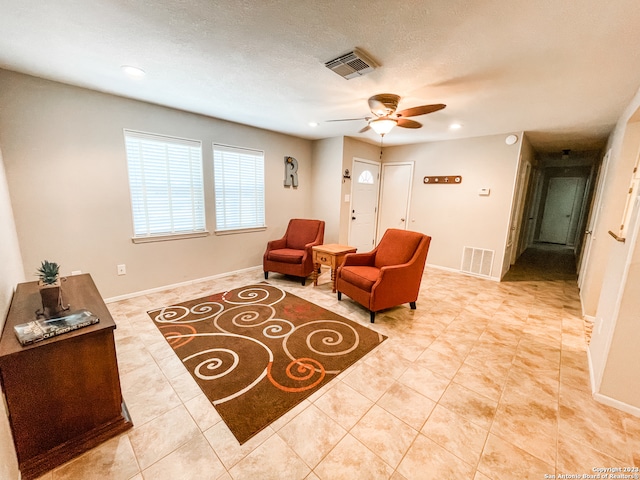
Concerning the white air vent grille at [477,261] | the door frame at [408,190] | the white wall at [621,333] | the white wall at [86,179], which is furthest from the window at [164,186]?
the white air vent grille at [477,261]

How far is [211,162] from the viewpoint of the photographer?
12.3 ft

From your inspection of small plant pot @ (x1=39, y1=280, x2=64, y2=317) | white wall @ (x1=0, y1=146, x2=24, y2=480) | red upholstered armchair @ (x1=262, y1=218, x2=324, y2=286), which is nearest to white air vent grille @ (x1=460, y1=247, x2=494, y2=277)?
red upholstered armchair @ (x1=262, y1=218, x2=324, y2=286)

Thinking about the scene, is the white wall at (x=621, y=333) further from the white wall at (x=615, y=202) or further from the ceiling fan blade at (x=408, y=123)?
the ceiling fan blade at (x=408, y=123)

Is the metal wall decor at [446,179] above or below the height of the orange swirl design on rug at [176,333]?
above

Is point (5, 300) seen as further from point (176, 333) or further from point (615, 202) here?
point (615, 202)

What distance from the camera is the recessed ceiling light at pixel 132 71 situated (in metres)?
2.18

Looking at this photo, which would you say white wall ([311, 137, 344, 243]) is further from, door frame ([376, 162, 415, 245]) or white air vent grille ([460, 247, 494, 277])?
white air vent grille ([460, 247, 494, 277])

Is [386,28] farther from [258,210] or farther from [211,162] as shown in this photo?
[258,210]

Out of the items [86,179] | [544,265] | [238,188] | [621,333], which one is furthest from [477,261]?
[86,179]

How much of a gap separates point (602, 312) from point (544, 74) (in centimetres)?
197

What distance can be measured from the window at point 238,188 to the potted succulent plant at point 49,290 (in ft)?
8.04

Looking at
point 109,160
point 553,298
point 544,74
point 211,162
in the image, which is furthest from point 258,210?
point 553,298

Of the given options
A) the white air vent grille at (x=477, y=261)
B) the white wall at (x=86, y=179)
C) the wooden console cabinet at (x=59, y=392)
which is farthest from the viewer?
the white air vent grille at (x=477, y=261)

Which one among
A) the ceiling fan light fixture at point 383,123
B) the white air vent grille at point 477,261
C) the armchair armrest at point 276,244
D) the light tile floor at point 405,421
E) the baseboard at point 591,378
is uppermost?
the ceiling fan light fixture at point 383,123
